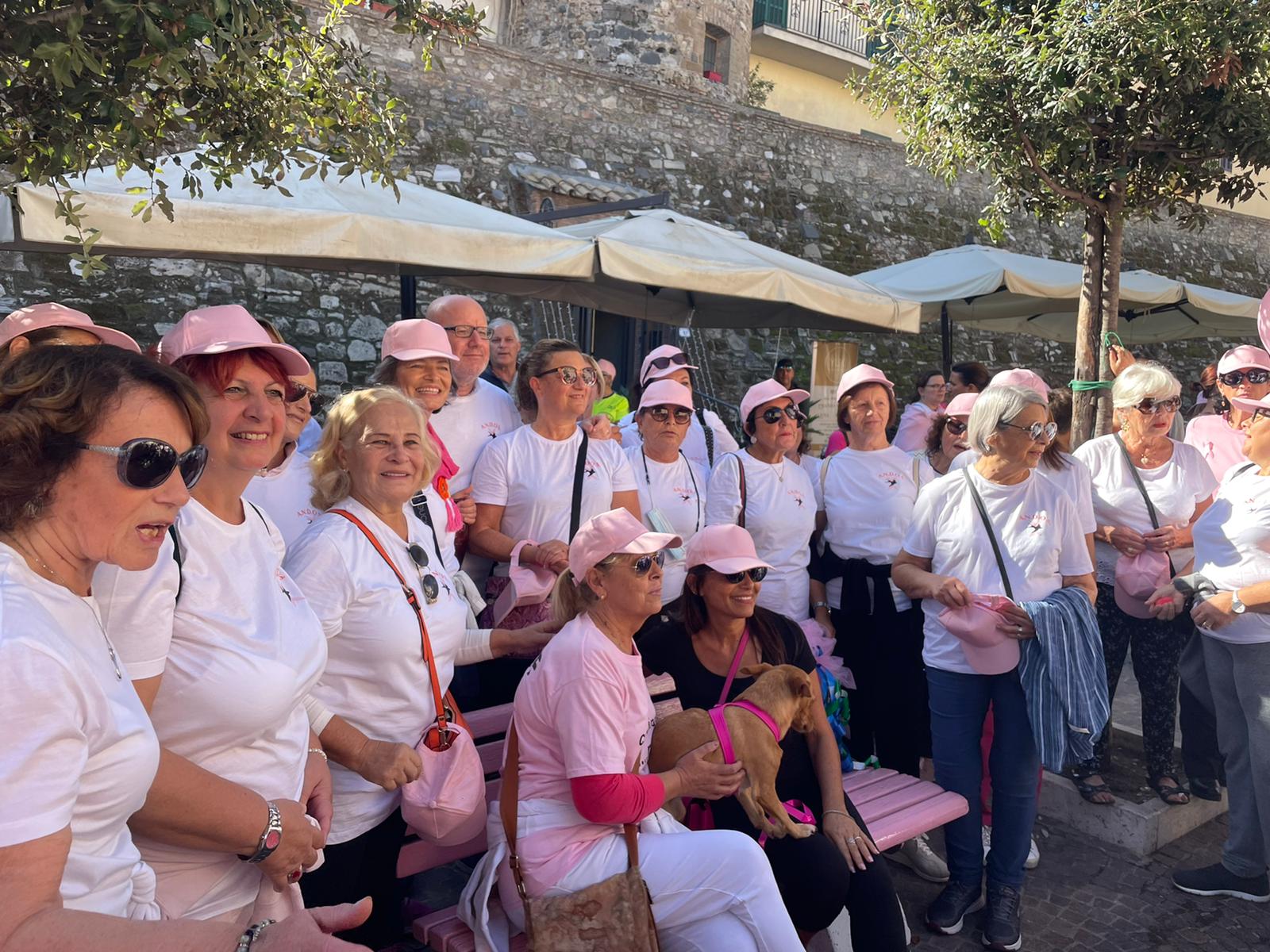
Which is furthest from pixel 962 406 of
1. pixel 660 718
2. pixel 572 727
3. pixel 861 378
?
pixel 572 727

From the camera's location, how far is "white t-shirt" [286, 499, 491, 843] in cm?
252

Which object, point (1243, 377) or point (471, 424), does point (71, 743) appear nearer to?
point (471, 424)

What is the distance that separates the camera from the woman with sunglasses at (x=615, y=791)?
2520mm

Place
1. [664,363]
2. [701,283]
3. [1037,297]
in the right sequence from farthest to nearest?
1. [1037,297]
2. [701,283]
3. [664,363]

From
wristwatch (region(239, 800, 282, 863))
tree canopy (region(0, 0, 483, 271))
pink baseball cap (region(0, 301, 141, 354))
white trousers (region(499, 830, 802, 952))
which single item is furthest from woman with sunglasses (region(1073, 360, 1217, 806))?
pink baseball cap (region(0, 301, 141, 354))

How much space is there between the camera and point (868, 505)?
14.9ft

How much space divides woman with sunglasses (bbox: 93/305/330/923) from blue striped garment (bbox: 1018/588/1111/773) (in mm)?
2461

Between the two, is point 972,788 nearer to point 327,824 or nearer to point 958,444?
point 958,444

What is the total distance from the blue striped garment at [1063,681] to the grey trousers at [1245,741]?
0.73 metres

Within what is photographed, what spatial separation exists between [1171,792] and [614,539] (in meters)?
3.33

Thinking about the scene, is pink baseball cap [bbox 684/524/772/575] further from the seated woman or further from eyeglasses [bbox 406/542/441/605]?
eyeglasses [bbox 406/542/441/605]

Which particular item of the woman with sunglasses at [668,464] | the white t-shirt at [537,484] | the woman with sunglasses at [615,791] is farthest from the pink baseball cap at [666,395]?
the woman with sunglasses at [615,791]

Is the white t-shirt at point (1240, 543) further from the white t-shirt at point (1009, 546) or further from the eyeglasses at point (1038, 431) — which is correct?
the eyeglasses at point (1038, 431)

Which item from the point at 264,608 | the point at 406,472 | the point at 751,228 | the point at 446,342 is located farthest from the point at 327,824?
the point at 751,228
